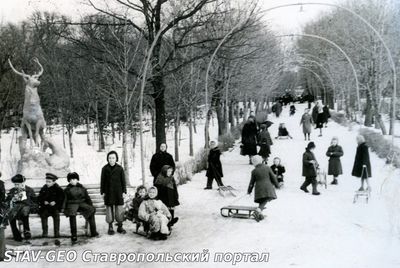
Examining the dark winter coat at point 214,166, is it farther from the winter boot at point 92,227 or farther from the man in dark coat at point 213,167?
the winter boot at point 92,227

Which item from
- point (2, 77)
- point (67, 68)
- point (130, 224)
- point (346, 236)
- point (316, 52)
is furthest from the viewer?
point (316, 52)

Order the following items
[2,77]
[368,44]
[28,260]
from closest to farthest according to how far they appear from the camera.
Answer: [28,260]
[2,77]
[368,44]

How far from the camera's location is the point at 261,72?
42.9 meters

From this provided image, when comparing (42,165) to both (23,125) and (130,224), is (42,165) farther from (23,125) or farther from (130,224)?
(130,224)

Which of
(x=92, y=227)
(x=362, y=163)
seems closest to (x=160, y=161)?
(x=92, y=227)

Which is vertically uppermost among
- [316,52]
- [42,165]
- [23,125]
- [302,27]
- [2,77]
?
[302,27]

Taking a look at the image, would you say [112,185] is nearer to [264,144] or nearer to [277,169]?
[277,169]

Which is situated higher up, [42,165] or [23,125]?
[23,125]

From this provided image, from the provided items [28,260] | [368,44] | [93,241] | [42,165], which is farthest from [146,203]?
[368,44]

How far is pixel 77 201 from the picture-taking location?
10398 millimetres

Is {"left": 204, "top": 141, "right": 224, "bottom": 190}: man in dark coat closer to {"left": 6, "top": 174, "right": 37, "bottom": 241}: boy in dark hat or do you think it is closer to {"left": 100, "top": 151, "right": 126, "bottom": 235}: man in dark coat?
{"left": 100, "top": 151, "right": 126, "bottom": 235}: man in dark coat

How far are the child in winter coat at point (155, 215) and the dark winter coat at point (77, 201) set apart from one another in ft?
3.36

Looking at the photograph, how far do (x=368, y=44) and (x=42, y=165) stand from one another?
23.6 m

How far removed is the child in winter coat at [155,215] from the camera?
33.7 feet
